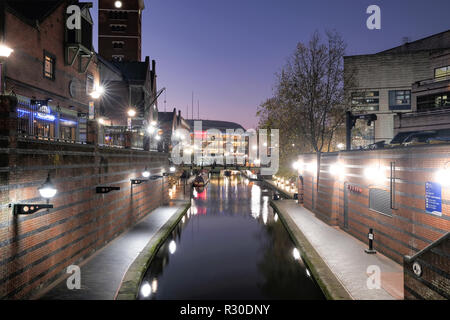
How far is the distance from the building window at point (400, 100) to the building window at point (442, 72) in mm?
8634

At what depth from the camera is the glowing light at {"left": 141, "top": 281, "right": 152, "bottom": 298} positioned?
1195 cm

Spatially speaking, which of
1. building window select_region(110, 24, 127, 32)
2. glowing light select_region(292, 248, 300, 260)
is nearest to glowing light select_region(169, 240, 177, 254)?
glowing light select_region(292, 248, 300, 260)

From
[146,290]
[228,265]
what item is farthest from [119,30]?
[146,290]

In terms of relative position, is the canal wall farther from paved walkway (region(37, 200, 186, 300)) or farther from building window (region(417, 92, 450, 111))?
building window (region(417, 92, 450, 111))

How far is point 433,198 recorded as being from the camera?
1175cm

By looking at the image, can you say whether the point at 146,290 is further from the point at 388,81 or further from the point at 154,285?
the point at 388,81

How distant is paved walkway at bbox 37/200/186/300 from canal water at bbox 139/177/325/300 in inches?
40.1

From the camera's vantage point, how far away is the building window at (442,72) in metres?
42.4

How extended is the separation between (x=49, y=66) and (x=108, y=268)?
577 inches

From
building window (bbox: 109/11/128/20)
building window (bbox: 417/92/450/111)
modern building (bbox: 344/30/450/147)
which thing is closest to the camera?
building window (bbox: 417/92/450/111)

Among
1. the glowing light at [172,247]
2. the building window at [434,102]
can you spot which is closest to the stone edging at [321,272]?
the glowing light at [172,247]
